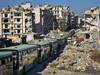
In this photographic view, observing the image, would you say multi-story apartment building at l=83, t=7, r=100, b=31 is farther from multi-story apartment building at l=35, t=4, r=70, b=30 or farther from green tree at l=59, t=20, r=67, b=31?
multi-story apartment building at l=35, t=4, r=70, b=30

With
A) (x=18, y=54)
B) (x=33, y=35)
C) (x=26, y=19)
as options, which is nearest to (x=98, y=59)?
(x=18, y=54)

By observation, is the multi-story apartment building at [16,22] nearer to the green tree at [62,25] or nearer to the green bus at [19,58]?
the green tree at [62,25]

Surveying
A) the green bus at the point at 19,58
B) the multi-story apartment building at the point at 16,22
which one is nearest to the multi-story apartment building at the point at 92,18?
the multi-story apartment building at the point at 16,22

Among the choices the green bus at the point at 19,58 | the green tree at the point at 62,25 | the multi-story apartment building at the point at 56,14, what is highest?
the multi-story apartment building at the point at 56,14

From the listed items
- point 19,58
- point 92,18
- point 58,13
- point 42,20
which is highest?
Answer: point 58,13

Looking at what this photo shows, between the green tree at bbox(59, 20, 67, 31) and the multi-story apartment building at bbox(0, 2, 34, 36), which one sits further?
the green tree at bbox(59, 20, 67, 31)

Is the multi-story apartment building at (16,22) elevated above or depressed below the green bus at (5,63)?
above

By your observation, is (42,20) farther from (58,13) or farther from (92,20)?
(92,20)

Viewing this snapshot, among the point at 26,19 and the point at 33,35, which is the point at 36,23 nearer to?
the point at 26,19

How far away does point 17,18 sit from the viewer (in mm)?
68562

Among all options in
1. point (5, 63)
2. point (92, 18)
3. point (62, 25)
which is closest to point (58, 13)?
point (62, 25)

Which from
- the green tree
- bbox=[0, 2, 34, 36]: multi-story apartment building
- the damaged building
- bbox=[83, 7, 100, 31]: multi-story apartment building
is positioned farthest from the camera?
the green tree

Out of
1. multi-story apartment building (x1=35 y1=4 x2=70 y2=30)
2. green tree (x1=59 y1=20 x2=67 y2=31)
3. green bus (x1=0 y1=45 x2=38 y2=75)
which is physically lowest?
Result: green bus (x1=0 y1=45 x2=38 y2=75)

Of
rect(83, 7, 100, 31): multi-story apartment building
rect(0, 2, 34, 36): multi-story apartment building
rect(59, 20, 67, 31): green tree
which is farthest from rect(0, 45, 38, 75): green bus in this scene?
rect(59, 20, 67, 31): green tree
